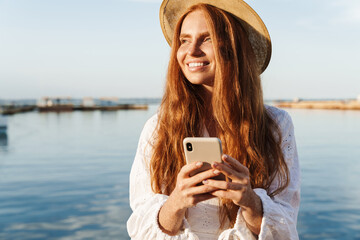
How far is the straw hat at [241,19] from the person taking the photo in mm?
1814

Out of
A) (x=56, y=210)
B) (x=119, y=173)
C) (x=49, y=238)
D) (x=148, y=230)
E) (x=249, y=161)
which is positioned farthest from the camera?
(x=119, y=173)

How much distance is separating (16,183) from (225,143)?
750 centimetres

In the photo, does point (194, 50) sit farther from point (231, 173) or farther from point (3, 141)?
point (3, 141)

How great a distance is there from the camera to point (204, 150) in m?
1.36

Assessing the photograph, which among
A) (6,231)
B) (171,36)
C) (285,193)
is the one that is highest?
(171,36)

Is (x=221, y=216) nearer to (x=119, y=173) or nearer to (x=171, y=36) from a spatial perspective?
(x=171, y=36)

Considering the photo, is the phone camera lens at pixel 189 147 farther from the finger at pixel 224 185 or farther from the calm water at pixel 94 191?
the calm water at pixel 94 191

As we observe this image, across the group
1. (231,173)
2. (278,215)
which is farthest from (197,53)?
(278,215)

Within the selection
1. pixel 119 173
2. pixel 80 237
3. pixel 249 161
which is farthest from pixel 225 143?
pixel 119 173

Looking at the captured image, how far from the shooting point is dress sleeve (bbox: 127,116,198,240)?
1577 millimetres

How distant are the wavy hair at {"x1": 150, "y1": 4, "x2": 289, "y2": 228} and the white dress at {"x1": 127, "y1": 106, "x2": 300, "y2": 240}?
0.04 metres

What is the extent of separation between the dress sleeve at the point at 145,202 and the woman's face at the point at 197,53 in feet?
1.08

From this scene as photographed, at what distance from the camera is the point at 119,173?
8.80 m

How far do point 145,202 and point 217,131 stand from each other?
468mm
